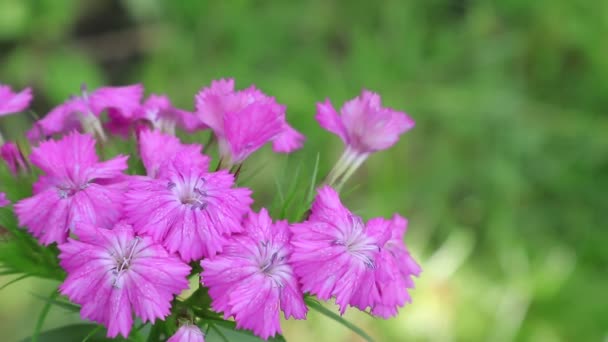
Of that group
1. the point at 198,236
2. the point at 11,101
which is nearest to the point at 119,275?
the point at 198,236

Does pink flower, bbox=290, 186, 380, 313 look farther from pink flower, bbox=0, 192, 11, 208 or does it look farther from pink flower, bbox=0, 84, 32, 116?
pink flower, bbox=0, 84, 32, 116

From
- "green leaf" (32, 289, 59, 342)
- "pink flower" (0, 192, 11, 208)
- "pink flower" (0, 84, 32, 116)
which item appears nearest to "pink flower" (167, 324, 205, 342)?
"green leaf" (32, 289, 59, 342)

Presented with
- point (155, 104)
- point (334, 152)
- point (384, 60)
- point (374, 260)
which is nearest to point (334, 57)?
point (384, 60)

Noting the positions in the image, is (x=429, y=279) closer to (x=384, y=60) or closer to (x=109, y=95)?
(x=384, y=60)

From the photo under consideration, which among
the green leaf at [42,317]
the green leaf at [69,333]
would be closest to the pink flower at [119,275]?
the green leaf at [42,317]

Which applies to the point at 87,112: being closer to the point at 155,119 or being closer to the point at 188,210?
the point at 155,119

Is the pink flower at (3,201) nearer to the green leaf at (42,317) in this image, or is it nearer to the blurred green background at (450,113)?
the green leaf at (42,317)
